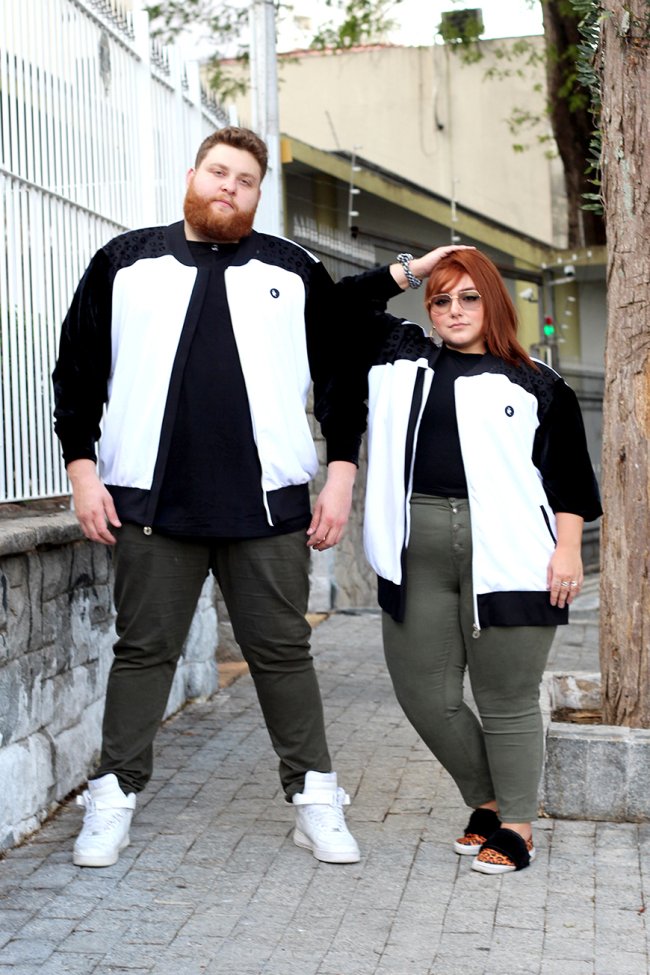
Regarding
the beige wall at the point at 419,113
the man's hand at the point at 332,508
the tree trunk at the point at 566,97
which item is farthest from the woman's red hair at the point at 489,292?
the beige wall at the point at 419,113

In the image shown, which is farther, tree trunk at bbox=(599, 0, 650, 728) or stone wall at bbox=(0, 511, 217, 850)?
tree trunk at bbox=(599, 0, 650, 728)

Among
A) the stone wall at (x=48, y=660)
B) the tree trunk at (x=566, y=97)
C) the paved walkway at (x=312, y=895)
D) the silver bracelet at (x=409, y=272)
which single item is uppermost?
the tree trunk at (x=566, y=97)

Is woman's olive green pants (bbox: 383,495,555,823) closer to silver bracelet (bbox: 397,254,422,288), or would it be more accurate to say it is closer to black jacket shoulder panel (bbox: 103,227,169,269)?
silver bracelet (bbox: 397,254,422,288)

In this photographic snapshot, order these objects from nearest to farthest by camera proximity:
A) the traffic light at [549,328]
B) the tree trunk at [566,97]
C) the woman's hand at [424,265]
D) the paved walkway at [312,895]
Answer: the paved walkway at [312,895] → the woman's hand at [424,265] → the tree trunk at [566,97] → the traffic light at [549,328]

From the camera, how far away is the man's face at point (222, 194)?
14.6 ft

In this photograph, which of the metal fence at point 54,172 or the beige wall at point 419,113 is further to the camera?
the beige wall at point 419,113

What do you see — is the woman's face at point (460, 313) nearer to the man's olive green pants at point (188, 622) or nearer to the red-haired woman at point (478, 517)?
the red-haired woman at point (478, 517)

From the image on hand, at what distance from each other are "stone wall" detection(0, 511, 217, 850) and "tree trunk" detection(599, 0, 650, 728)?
1891mm

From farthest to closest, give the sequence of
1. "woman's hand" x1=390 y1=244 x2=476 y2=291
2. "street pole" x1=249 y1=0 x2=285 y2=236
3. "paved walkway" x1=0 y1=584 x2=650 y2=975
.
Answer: "street pole" x1=249 y1=0 x2=285 y2=236
"woman's hand" x1=390 y1=244 x2=476 y2=291
"paved walkway" x1=0 y1=584 x2=650 y2=975

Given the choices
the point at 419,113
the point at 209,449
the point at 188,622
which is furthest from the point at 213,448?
the point at 419,113

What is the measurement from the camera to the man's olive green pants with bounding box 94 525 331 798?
4578 millimetres

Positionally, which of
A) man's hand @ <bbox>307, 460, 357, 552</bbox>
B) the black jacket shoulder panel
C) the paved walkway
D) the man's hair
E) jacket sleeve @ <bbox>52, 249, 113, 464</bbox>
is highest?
the man's hair

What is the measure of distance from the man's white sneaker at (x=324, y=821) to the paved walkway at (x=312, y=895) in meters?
0.05

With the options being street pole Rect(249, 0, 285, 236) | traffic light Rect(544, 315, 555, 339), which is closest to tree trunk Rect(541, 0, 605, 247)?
traffic light Rect(544, 315, 555, 339)
